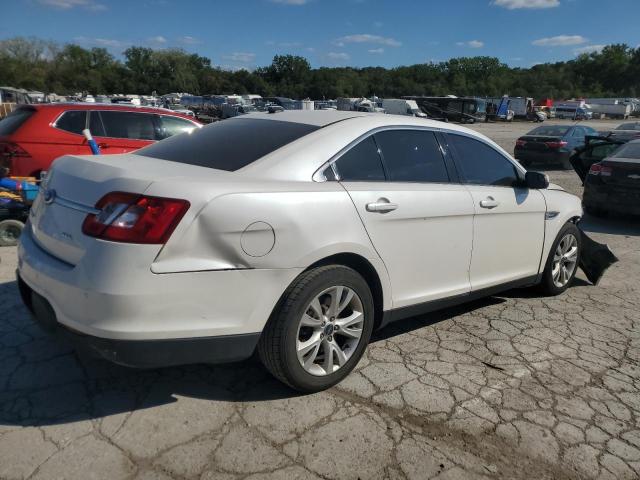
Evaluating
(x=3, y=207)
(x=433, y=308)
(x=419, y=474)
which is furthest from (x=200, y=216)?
(x=3, y=207)

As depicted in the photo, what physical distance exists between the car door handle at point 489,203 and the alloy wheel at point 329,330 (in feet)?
4.47

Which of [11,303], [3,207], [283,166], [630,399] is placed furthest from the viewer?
[3,207]

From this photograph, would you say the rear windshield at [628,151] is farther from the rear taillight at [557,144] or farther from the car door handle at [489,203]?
the rear taillight at [557,144]

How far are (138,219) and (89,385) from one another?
4.06 ft

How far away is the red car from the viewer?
6.82 m

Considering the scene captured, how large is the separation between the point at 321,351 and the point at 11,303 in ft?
8.84

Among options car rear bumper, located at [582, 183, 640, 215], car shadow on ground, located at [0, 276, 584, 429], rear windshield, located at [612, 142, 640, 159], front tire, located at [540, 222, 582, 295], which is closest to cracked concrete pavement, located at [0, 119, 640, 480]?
car shadow on ground, located at [0, 276, 584, 429]

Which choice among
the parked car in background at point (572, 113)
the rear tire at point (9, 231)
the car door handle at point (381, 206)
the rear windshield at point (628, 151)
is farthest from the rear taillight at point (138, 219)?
the parked car in background at point (572, 113)

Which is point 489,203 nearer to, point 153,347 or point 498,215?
point 498,215

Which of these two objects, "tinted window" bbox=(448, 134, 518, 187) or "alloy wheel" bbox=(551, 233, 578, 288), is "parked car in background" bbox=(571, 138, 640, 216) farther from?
"tinted window" bbox=(448, 134, 518, 187)

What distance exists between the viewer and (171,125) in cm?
823

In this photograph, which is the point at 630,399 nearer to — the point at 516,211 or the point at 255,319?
the point at 516,211

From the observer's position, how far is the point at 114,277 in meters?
2.32

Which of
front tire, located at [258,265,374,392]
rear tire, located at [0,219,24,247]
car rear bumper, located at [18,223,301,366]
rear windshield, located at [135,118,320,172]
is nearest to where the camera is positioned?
car rear bumper, located at [18,223,301,366]
